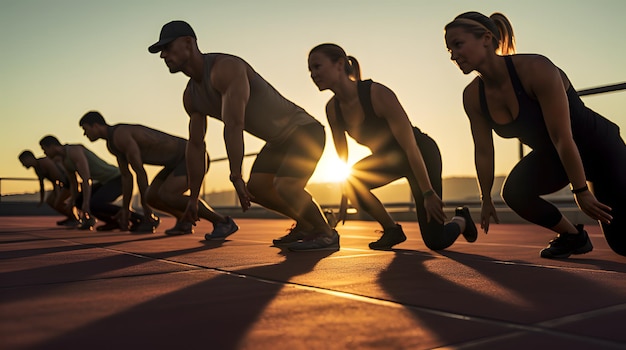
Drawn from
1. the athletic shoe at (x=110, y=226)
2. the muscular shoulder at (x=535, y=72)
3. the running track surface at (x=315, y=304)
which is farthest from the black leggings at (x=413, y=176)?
the athletic shoe at (x=110, y=226)

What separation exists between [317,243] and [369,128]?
0.69 m

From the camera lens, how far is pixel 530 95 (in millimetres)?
2432

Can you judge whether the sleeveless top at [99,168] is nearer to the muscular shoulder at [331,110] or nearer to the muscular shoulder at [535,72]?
the muscular shoulder at [331,110]

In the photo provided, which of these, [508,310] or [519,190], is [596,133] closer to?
[519,190]

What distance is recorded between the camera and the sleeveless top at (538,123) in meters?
2.45

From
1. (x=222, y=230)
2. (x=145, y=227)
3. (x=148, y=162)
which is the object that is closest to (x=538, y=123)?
(x=222, y=230)

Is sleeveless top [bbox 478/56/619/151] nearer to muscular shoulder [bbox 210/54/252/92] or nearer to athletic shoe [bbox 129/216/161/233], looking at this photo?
muscular shoulder [bbox 210/54/252/92]

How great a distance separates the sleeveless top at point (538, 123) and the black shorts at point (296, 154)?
3.88ft

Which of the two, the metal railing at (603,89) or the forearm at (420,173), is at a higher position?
the metal railing at (603,89)

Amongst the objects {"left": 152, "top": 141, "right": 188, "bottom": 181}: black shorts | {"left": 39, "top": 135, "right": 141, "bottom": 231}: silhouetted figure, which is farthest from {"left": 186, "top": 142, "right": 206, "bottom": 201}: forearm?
{"left": 39, "top": 135, "right": 141, "bottom": 231}: silhouetted figure

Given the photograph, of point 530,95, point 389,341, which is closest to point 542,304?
point 389,341

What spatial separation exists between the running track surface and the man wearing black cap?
29.5 inches

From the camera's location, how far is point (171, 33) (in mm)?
3396

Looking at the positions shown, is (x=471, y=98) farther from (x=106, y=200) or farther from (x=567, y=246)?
(x=106, y=200)
